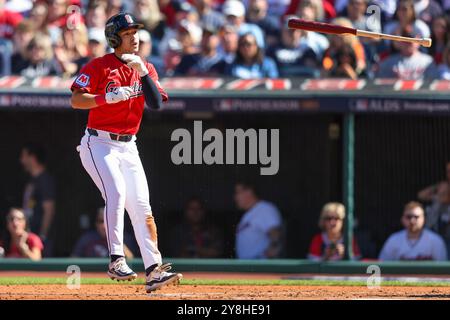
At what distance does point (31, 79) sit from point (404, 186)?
146 inches

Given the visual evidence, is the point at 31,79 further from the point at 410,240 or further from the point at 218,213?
the point at 410,240

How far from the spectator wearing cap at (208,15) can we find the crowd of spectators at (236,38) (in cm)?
1

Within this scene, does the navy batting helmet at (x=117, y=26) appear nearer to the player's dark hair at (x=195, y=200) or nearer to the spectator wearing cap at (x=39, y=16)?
the player's dark hair at (x=195, y=200)

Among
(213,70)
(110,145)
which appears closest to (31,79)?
(213,70)

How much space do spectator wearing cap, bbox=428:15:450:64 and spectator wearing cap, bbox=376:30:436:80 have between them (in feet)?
0.79

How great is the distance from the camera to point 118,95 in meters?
7.45

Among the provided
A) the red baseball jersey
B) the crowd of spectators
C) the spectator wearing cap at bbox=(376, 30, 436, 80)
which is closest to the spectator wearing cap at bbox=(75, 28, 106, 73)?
the crowd of spectators

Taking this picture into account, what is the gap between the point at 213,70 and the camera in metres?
11.8

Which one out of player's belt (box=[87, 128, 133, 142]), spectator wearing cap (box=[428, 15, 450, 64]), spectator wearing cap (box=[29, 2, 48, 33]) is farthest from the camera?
spectator wearing cap (box=[29, 2, 48, 33])

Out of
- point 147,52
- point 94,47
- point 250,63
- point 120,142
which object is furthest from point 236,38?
point 120,142

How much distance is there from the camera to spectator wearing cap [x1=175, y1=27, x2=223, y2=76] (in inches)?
465

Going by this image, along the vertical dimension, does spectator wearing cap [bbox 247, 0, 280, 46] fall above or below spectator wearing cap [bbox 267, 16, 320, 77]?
above

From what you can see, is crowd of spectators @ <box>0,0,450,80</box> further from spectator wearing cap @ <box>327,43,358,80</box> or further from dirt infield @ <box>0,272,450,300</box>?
dirt infield @ <box>0,272,450,300</box>

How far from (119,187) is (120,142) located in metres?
0.31
